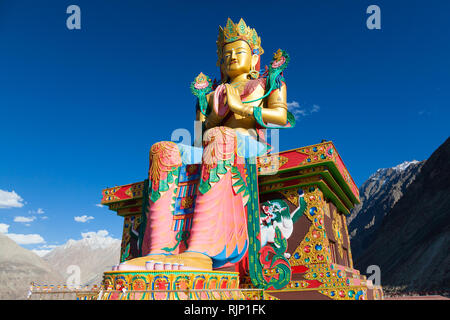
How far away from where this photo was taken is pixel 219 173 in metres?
6.05

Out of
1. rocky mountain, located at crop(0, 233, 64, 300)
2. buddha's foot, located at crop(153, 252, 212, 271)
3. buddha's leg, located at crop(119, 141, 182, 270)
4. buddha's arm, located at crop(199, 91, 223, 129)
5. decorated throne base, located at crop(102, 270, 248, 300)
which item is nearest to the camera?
decorated throne base, located at crop(102, 270, 248, 300)

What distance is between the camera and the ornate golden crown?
28.1ft

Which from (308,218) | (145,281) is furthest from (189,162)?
(145,281)

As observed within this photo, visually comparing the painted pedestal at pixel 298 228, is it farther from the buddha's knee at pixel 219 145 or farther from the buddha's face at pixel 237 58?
the buddha's face at pixel 237 58

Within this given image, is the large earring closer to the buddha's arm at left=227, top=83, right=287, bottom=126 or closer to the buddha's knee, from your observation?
the buddha's arm at left=227, top=83, right=287, bottom=126

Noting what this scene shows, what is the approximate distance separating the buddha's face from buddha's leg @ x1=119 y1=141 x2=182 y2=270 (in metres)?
2.91

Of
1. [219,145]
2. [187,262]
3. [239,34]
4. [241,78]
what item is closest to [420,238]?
[241,78]

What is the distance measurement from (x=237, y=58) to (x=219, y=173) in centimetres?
374

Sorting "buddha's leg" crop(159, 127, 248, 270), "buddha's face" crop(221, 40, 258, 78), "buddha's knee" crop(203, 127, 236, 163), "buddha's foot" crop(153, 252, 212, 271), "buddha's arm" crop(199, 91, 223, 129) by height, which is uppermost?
"buddha's face" crop(221, 40, 258, 78)

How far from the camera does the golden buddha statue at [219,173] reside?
17.9ft

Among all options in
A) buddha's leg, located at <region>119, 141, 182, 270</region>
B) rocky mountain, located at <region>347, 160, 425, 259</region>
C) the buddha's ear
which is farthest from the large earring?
rocky mountain, located at <region>347, 160, 425, 259</region>

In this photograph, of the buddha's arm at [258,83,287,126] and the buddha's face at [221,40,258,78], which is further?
the buddha's face at [221,40,258,78]

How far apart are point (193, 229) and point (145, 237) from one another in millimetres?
1131
